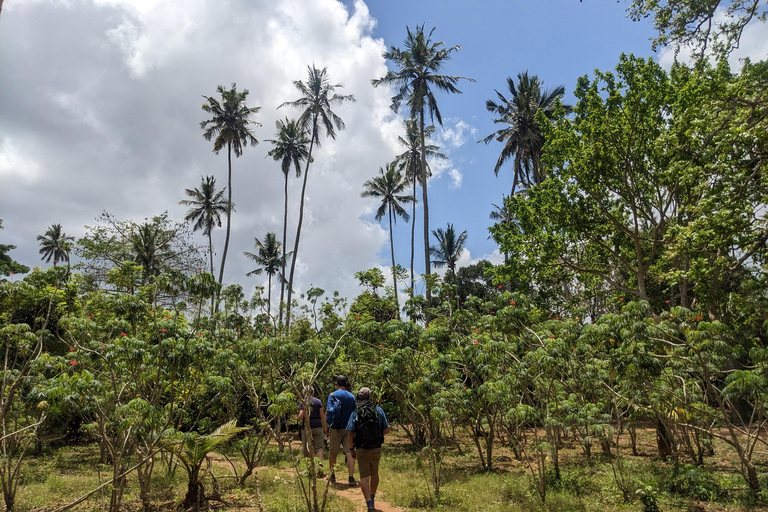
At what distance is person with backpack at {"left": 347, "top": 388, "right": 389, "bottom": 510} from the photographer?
19.2ft

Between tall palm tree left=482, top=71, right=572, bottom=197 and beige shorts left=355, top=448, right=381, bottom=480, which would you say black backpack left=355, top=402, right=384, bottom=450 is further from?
tall palm tree left=482, top=71, right=572, bottom=197

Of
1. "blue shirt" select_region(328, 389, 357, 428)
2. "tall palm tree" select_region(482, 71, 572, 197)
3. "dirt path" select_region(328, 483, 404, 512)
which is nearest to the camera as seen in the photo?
"dirt path" select_region(328, 483, 404, 512)

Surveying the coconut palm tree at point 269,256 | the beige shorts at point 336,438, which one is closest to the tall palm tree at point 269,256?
the coconut palm tree at point 269,256

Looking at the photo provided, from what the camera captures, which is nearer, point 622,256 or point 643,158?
point 643,158

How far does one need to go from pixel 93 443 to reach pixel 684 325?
14584 millimetres

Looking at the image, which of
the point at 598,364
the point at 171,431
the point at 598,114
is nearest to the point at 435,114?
the point at 598,114

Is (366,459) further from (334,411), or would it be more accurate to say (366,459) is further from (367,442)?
(334,411)

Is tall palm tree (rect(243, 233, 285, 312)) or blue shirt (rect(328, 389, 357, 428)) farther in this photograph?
tall palm tree (rect(243, 233, 285, 312))

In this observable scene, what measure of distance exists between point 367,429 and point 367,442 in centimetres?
15

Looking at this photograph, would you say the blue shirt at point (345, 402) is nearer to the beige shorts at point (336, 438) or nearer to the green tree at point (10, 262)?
the beige shorts at point (336, 438)

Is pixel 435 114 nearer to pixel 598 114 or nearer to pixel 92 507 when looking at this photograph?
pixel 598 114

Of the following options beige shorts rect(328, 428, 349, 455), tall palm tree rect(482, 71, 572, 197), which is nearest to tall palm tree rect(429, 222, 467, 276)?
tall palm tree rect(482, 71, 572, 197)

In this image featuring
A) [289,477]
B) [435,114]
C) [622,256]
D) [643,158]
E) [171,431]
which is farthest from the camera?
[435,114]

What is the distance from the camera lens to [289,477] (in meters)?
8.23
